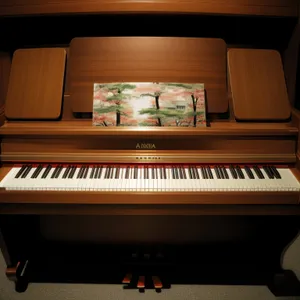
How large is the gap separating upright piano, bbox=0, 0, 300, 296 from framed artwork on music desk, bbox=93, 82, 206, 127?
0.08 meters

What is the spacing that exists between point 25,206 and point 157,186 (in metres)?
0.73

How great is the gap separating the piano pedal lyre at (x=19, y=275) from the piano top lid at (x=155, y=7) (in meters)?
1.60

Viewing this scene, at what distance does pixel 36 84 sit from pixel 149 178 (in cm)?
94

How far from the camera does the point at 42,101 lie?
1.71 m

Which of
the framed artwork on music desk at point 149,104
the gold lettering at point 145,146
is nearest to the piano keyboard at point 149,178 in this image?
the gold lettering at point 145,146

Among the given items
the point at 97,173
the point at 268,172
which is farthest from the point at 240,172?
the point at 97,173

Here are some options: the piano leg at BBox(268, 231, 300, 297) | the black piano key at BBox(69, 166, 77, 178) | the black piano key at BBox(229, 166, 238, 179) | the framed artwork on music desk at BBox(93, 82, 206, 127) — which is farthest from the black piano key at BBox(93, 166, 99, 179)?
the piano leg at BBox(268, 231, 300, 297)

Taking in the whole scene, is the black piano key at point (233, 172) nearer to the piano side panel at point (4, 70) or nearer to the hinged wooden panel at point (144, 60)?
the hinged wooden panel at point (144, 60)

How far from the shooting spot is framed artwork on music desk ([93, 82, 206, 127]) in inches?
63.2

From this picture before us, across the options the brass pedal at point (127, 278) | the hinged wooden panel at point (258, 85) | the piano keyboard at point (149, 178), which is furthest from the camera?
the brass pedal at point (127, 278)

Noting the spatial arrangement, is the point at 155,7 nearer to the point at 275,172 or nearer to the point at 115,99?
the point at 115,99

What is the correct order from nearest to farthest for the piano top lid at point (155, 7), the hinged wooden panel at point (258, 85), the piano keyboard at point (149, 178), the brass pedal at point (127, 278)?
the piano keyboard at point (149, 178), the piano top lid at point (155, 7), the hinged wooden panel at point (258, 85), the brass pedal at point (127, 278)

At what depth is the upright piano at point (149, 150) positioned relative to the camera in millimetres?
1473

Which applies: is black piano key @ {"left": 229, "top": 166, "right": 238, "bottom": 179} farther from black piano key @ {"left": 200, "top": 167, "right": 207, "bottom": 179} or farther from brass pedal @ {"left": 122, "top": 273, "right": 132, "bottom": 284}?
brass pedal @ {"left": 122, "top": 273, "right": 132, "bottom": 284}
